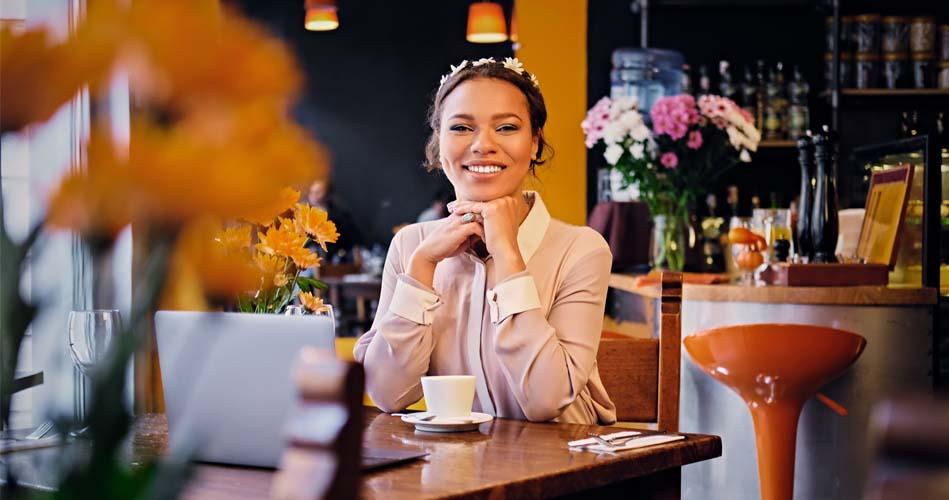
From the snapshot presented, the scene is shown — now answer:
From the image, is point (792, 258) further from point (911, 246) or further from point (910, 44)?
point (910, 44)

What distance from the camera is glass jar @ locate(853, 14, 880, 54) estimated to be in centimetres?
538

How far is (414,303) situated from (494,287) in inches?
6.1

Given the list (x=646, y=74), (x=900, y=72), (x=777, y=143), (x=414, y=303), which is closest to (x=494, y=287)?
(x=414, y=303)

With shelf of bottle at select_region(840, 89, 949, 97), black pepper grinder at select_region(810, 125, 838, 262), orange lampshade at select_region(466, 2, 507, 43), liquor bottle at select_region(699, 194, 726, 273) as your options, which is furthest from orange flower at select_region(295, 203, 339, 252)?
orange lampshade at select_region(466, 2, 507, 43)

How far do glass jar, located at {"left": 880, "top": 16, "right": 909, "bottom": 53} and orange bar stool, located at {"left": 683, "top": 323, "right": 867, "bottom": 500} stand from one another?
2954 millimetres

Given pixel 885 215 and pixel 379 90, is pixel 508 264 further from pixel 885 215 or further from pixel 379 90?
pixel 379 90

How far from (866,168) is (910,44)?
1.91 meters

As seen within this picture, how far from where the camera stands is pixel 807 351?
2.90m

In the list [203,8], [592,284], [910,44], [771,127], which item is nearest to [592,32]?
[771,127]

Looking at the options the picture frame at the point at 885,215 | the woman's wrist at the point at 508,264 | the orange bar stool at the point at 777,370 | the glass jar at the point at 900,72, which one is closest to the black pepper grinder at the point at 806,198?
the picture frame at the point at 885,215

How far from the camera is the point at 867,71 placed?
215 inches

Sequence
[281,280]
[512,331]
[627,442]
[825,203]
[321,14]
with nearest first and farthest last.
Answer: [627,442] < [281,280] < [512,331] < [825,203] < [321,14]

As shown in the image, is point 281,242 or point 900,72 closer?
point 281,242

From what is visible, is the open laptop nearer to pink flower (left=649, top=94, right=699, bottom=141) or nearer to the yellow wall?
pink flower (left=649, top=94, right=699, bottom=141)
